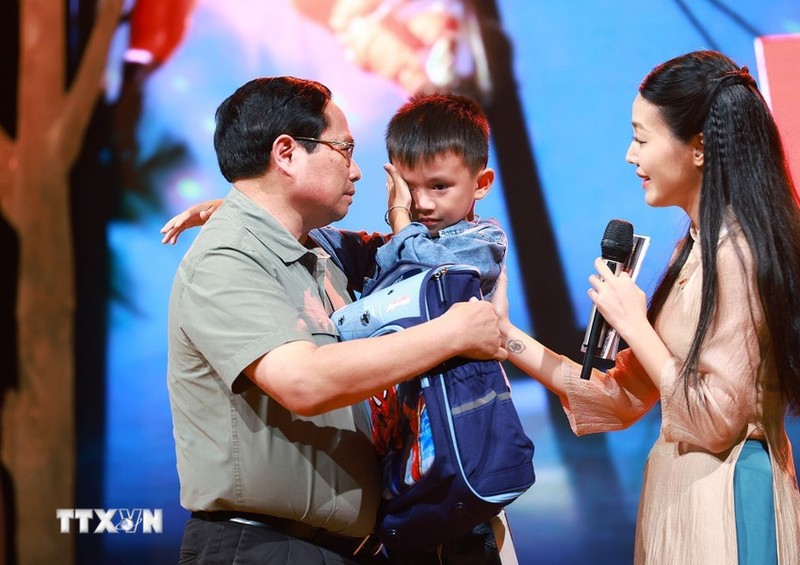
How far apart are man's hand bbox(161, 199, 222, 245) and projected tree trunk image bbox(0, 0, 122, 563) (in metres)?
1.51

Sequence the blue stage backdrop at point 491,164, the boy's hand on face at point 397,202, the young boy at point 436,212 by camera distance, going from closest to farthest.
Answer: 1. the young boy at point 436,212
2. the boy's hand on face at point 397,202
3. the blue stage backdrop at point 491,164

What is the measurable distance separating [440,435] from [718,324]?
0.56 m

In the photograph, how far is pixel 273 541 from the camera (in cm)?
171

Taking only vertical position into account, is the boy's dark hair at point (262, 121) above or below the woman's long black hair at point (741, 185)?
above

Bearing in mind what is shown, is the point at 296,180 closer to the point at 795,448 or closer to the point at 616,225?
the point at 616,225

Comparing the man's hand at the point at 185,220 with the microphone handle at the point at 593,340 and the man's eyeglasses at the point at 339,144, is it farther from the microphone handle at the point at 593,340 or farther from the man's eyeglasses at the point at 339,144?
the microphone handle at the point at 593,340

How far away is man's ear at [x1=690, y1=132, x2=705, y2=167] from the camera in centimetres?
179

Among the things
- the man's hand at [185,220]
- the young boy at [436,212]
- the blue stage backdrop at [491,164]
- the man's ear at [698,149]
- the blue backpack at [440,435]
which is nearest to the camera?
the blue backpack at [440,435]

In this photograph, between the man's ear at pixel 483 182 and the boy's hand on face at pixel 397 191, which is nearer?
the boy's hand on face at pixel 397 191

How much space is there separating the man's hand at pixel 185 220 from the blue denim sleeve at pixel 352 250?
0.28m

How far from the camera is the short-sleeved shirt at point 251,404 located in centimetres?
164

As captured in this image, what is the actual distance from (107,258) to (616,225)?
2.31 meters

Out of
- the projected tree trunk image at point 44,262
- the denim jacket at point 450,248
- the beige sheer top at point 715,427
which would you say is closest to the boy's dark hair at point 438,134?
the denim jacket at point 450,248

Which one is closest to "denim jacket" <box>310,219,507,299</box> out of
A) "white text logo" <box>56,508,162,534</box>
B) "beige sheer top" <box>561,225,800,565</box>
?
"beige sheer top" <box>561,225,800,565</box>
